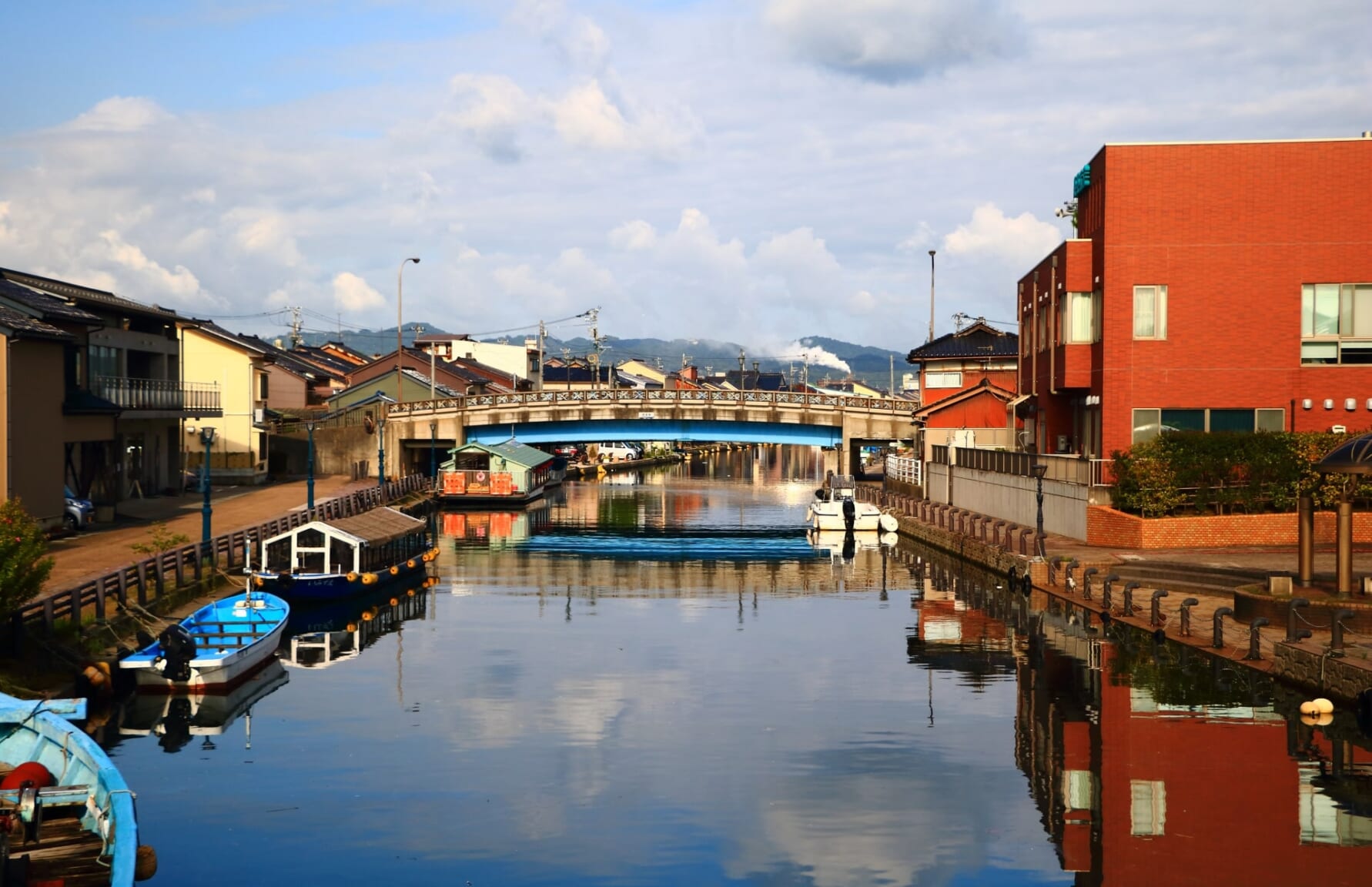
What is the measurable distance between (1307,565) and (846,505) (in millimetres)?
44902

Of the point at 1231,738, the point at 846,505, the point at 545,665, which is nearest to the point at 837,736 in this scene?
the point at 1231,738

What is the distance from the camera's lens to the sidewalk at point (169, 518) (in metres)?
42.9

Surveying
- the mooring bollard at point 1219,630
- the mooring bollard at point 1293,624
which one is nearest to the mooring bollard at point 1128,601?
the mooring bollard at point 1219,630

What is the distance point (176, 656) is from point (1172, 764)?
21213 mm

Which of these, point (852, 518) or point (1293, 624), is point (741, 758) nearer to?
point (1293, 624)

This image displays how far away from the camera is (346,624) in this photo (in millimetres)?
45625

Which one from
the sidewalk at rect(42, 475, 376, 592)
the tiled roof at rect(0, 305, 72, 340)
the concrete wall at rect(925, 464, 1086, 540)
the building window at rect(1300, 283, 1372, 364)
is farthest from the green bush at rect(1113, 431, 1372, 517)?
the tiled roof at rect(0, 305, 72, 340)

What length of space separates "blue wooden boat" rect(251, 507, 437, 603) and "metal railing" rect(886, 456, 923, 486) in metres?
41.6

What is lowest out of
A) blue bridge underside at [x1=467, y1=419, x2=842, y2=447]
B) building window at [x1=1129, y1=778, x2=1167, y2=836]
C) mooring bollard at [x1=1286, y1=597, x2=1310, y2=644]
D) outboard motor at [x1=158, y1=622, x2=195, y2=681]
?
building window at [x1=1129, y1=778, x2=1167, y2=836]

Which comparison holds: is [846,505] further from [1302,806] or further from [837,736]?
[1302,806]

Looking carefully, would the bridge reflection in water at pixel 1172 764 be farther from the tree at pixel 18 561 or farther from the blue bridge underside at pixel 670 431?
the blue bridge underside at pixel 670 431

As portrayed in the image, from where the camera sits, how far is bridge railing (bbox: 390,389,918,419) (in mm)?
93812

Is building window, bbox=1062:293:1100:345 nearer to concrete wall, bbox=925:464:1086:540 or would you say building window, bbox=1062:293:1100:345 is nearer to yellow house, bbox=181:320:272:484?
concrete wall, bbox=925:464:1086:540

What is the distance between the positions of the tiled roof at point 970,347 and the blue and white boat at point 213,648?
212ft
